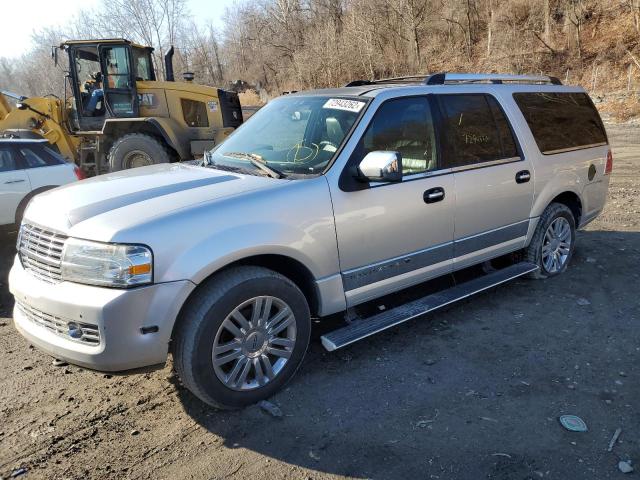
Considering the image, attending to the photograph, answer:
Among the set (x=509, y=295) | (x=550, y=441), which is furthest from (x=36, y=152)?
(x=550, y=441)

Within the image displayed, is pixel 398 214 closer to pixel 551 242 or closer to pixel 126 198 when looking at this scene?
pixel 126 198

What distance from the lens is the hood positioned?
2.83m

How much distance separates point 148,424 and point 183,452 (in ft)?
1.29

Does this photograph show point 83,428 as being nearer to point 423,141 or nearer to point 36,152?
point 423,141

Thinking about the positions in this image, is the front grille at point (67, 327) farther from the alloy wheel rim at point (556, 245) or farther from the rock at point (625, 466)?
the alloy wheel rim at point (556, 245)

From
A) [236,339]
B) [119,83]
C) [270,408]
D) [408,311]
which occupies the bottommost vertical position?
[270,408]

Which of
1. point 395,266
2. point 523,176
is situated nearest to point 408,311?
point 395,266

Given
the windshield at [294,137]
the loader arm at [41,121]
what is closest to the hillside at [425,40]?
the loader arm at [41,121]

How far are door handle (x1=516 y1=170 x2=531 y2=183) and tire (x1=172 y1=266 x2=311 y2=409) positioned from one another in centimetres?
247

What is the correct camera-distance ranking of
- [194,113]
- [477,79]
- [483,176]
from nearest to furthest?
[483,176] → [477,79] → [194,113]

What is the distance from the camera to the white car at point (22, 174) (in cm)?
705

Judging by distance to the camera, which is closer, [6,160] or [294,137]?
[294,137]

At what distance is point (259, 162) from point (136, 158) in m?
7.98

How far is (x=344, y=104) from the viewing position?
387cm
